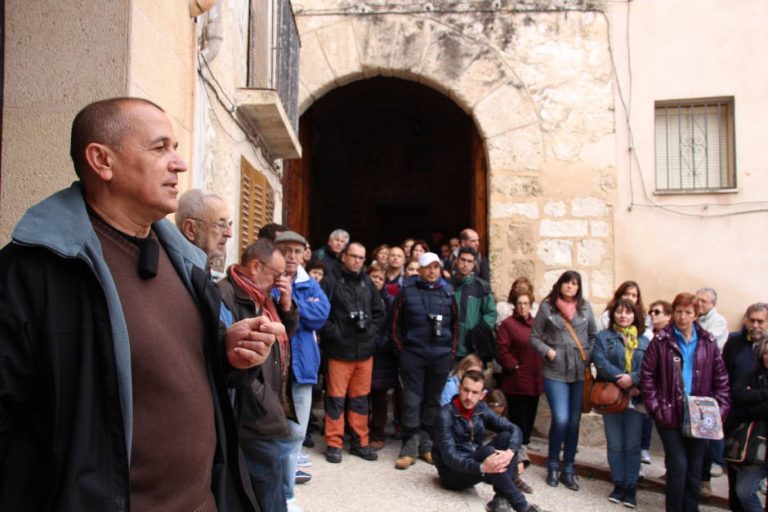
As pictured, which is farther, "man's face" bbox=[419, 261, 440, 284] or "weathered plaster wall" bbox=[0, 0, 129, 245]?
"man's face" bbox=[419, 261, 440, 284]

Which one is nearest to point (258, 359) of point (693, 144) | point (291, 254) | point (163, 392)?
point (163, 392)

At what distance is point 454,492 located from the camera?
4.75 metres

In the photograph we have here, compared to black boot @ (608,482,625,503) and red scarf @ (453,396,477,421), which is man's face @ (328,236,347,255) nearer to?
red scarf @ (453,396,477,421)

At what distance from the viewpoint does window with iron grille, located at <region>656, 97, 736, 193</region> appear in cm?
779

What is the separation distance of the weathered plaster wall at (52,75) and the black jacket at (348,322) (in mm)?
2833

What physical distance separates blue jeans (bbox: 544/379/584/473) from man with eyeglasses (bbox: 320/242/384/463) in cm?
148

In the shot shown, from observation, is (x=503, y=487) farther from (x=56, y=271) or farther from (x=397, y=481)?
(x=56, y=271)

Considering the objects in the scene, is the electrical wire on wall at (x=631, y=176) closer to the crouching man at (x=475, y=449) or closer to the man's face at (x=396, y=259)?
the man's face at (x=396, y=259)

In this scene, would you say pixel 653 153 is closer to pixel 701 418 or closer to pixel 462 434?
pixel 701 418

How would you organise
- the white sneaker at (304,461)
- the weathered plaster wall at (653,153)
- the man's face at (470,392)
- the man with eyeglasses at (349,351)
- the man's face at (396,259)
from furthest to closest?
the weathered plaster wall at (653,153), the man's face at (396,259), the man with eyeglasses at (349,351), the white sneaker at (304,461), the man's face at (470,392)

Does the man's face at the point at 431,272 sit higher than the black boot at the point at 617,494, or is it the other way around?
the man's face at the point at 431,272

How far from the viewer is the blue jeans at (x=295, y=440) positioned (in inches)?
138

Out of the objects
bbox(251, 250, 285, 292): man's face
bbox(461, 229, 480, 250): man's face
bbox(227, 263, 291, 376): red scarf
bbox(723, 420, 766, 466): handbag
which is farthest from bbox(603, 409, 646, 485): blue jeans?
bbox(251, 250, 285, 292): man's face

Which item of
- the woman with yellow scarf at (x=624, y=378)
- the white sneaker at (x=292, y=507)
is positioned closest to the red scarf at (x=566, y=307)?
the woman with yellow scarf at (x=624, y=378)
